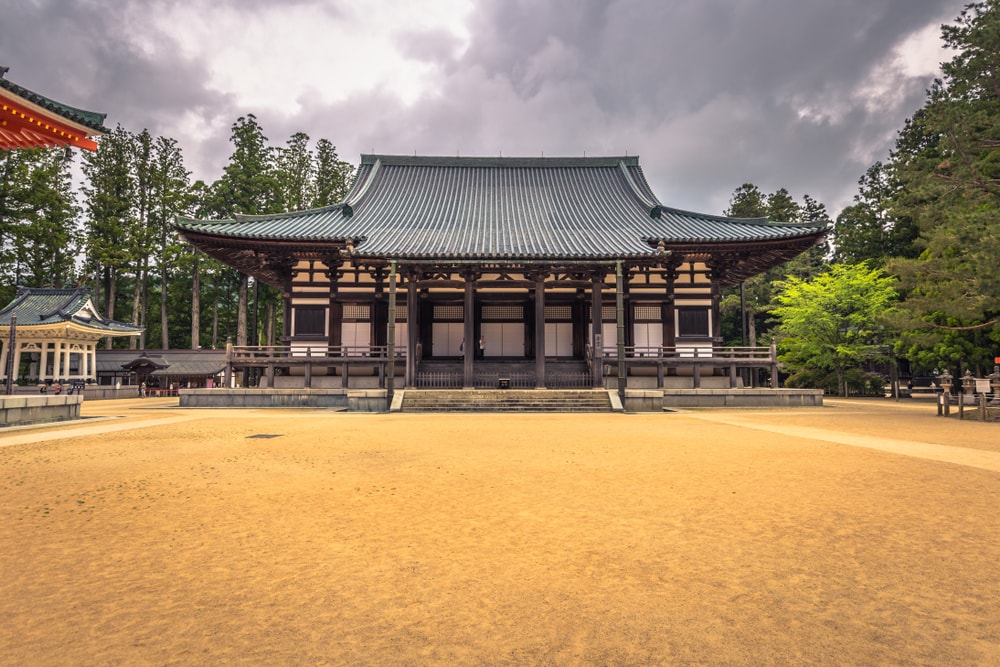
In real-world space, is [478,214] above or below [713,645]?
above

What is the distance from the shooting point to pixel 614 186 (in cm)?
2744

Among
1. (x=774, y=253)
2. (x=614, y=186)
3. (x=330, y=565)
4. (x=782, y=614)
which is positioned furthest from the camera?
(x=614, y=186)

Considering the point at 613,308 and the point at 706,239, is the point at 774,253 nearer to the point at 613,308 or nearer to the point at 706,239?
A: the point at 706,239

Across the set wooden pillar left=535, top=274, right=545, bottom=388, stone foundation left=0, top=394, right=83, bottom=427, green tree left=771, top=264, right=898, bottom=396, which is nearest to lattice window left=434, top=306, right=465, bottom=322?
wooden pillar left=535, top=274, right=545, bottom=388

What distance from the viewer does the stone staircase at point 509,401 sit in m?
16.7

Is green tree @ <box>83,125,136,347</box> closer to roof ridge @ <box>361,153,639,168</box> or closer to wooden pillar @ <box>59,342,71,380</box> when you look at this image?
wooden pillar @ <box>59,342,71,380</box>

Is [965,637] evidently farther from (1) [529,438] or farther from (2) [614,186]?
(2) [614,186]

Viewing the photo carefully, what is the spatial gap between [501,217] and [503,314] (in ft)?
16.9

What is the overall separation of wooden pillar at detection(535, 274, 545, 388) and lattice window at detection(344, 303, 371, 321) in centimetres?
770

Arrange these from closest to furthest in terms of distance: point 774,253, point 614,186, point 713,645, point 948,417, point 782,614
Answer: point 713,645 → point 782,614 → point 948,417 → point 774,253 → point 614,186

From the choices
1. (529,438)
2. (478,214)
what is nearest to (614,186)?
(478,214)

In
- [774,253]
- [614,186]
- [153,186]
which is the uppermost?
[153,186]

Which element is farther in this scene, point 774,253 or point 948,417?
point 774,253

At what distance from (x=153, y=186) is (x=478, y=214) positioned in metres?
30.1
